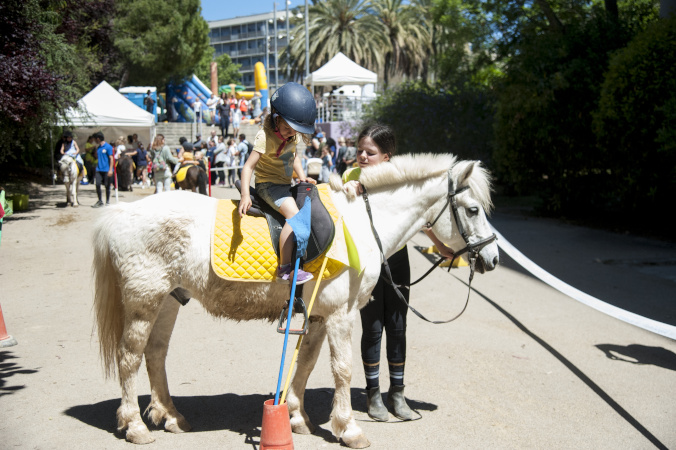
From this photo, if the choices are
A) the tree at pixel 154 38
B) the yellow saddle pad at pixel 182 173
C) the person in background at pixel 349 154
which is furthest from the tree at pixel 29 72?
the tree at pixel 154 38

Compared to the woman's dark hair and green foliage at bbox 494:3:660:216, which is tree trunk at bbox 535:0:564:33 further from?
the woman's dark hair

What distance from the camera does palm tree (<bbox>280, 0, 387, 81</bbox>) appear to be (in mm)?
44000

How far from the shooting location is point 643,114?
11.8 meters

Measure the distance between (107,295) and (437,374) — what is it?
118 inches

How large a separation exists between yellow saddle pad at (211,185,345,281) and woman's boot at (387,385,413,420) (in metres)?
1.23

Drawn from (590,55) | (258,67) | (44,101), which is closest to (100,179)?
(44,101)

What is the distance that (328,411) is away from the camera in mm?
4930

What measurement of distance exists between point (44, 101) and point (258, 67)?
100ft

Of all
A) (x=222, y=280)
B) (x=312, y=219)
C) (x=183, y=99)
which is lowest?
(x=222, y=280)

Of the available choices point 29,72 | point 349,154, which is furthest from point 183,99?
point 349,154

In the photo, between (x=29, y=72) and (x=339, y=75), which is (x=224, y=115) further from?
(x=29, y=72)

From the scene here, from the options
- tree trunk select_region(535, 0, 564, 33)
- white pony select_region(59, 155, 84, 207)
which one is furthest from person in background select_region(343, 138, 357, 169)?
white pony select_region(59, 155, 84, 207)

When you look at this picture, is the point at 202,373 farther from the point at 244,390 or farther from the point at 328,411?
the point at 328,411

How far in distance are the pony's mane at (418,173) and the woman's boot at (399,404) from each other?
5.13 ft
